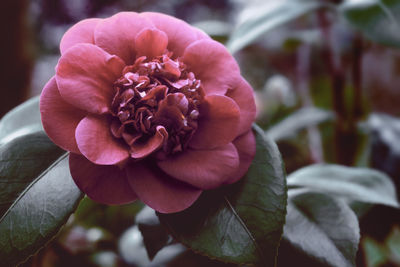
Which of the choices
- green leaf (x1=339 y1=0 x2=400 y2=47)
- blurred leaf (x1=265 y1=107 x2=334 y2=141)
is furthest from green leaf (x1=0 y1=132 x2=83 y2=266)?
blurred leaf (x1=265 y1=107 x2=334 y2=141)

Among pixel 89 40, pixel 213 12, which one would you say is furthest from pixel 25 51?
pixel 213 12

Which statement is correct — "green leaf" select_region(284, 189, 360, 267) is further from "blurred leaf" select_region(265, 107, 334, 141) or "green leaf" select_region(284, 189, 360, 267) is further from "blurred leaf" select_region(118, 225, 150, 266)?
"blurred leaf" select_region(265, 107, 334, 141)

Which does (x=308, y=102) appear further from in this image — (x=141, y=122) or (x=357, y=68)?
(x=141, y=122)

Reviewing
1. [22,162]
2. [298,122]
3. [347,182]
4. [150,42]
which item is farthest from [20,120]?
[298,122]

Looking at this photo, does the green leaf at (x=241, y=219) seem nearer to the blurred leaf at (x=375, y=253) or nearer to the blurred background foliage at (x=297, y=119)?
the blurred background foliage at (x=297, y=119)

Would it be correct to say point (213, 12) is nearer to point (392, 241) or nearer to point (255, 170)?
point (392, 241)

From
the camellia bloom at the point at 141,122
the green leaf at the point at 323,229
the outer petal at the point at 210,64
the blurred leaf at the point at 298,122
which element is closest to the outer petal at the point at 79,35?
the camellia bloom at the point at 141,122
